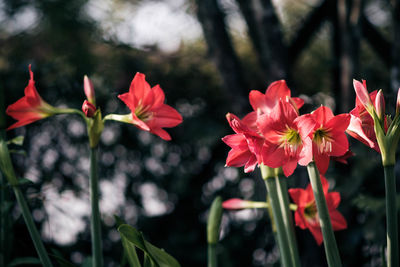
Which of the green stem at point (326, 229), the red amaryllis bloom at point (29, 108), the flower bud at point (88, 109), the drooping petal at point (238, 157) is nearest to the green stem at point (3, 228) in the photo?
the red amaryllis bloom at point (29, 108)

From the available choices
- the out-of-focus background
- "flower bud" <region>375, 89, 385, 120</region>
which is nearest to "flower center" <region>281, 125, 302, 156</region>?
"flower bud" <region>375, 89, 385, 120</region>

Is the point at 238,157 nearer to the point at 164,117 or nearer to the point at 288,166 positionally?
the point at 288,166

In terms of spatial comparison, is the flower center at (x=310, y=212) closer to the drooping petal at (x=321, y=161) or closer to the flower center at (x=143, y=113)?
the drooping petal at (x=321, y=161)

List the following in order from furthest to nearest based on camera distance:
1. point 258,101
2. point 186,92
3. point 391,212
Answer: point 186,92 < point 258,101 < point 391,212

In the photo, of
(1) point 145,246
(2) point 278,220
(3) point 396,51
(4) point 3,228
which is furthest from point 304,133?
(3) point 396,51

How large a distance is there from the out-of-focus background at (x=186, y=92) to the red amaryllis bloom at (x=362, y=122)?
1.17 m

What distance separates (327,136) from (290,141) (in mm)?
47

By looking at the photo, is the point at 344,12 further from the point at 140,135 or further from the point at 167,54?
the point at 140,135

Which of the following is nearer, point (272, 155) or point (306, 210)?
point (272, 155)

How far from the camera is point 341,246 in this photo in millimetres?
1940

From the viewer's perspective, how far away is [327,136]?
54 cm

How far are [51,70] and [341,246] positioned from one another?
5.27ft

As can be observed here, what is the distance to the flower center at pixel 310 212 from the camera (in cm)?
69

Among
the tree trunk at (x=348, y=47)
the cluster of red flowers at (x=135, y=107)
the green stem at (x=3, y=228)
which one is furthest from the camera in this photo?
the tree trunk at (x=348, y=47)
